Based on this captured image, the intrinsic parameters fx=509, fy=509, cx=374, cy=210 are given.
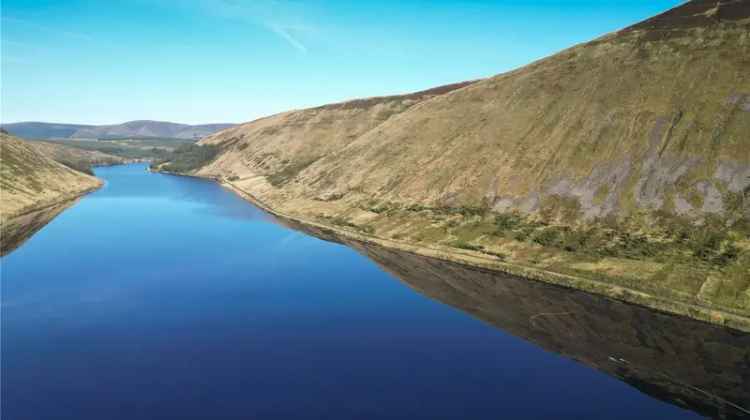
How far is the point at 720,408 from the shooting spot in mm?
41000

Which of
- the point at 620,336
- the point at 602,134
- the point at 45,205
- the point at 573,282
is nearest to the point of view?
the point at 620,336

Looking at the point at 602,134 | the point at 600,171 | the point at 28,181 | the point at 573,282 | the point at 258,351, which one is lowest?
the point at 258,351

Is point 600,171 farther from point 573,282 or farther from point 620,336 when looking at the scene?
point 620,336

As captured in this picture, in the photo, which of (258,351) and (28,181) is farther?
(28,181)

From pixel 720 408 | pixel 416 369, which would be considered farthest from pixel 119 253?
pixel 720 408

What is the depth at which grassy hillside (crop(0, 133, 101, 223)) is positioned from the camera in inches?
5092

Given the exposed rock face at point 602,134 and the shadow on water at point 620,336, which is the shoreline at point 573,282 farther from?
the exposed rock face at point 602,134

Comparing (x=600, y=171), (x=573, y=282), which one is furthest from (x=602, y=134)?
(x=573, y=282)

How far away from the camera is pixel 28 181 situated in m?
151

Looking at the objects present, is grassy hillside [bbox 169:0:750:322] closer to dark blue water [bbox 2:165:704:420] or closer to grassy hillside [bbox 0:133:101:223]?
dark blue water [bbox 2:165:704:420]

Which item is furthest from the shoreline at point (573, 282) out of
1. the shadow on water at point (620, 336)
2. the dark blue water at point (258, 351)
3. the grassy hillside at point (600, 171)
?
the dark blue water at point (258, 351)

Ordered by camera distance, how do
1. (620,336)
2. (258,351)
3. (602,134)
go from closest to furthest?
(258,351)
(620,336)
(602,134)

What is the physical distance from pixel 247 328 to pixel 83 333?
57.1ft

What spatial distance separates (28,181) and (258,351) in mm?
135800
